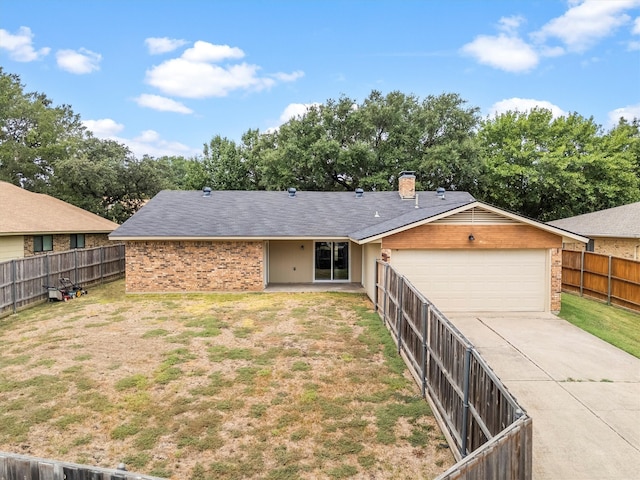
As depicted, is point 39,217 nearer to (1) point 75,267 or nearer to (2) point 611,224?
(1) point 75,267

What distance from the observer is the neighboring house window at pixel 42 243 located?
1675 cm

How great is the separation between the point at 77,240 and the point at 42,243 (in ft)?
7.76

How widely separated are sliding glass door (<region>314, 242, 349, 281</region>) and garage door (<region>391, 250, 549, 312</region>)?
4.98m

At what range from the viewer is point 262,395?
616 cm

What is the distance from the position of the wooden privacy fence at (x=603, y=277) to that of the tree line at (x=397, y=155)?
12.9 metres

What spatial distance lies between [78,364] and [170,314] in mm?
3968

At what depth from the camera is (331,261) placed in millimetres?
16688

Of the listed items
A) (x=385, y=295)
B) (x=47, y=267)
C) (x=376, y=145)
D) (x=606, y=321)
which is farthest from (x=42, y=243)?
(x=376, y=145)

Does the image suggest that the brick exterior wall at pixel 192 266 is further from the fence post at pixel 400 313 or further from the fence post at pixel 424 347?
the fence post at pixel 424 347

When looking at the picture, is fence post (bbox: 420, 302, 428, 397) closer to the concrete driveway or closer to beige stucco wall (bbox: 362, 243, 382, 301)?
the concrete driveway

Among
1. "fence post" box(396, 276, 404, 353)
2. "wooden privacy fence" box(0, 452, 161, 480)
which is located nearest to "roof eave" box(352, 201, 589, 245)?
"fence post" box(396, 276, 404, 353)

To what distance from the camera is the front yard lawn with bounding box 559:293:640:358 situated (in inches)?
362

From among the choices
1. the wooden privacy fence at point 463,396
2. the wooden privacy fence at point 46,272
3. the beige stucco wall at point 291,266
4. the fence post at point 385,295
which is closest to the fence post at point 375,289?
the fence post at point 385,295

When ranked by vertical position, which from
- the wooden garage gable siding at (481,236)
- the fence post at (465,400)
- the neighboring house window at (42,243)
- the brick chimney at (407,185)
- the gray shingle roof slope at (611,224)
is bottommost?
A: the fence post at (465,400)
